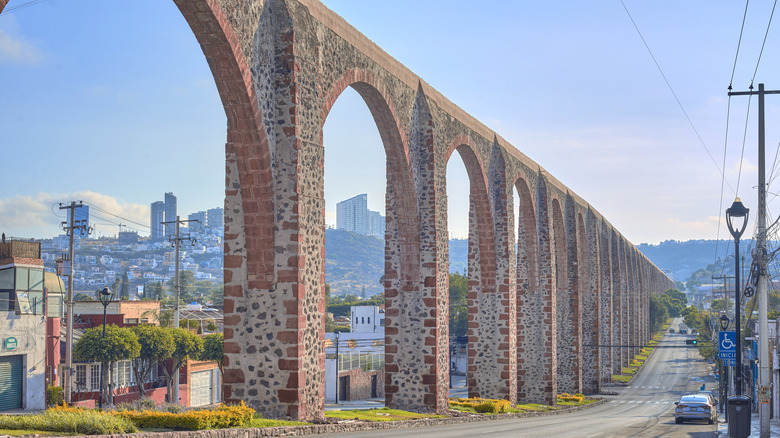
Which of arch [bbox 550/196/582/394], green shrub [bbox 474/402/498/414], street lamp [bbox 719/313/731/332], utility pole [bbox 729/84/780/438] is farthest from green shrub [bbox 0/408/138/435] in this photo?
arch [bbox 550/196/582/394]

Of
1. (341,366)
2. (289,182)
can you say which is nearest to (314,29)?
(289,182)

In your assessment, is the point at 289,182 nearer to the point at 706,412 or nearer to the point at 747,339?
the point at 706,412

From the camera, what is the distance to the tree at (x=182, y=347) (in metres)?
38.8

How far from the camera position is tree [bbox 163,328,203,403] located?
38750mm

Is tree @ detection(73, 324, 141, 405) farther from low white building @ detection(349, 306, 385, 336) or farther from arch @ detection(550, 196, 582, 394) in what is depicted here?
low white building @ detection(349, 306, 385, 336)

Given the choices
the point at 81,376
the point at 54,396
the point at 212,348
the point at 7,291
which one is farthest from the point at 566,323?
the point at 7,291

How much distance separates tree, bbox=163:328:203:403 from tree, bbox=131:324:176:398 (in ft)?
1.86

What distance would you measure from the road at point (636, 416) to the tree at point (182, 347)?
61.2 feet

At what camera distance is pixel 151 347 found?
37438 mm

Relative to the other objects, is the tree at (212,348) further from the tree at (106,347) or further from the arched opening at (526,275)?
the arched opening at (526,275)

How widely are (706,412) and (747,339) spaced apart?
18.7 metres

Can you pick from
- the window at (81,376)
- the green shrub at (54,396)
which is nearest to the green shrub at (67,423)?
the green shrub at (54,396)

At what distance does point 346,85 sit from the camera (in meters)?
16.2

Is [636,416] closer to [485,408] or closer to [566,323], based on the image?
[566,323]
